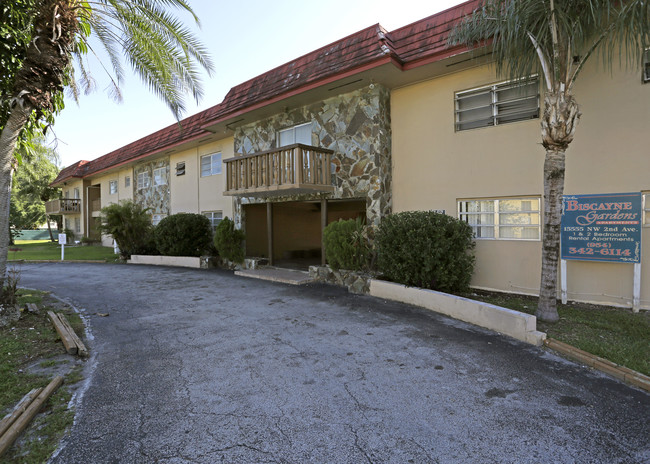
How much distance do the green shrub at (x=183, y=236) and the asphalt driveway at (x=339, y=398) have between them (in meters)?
8.10

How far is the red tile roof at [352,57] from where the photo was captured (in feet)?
26.0

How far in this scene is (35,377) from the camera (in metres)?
3.69

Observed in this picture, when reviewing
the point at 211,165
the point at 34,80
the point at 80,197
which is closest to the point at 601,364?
the point at 34,80

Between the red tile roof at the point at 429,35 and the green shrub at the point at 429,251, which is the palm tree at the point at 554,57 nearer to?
the green shrub at the point at 429,251

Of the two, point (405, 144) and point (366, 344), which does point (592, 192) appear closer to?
point (405, 144)

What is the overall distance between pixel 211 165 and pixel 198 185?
1.22m

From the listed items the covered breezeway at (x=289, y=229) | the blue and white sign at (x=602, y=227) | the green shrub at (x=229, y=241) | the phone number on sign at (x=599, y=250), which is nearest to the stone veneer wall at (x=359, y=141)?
the covered breezeway at (x=289, y=229)

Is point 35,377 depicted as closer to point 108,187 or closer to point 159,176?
point 159,176

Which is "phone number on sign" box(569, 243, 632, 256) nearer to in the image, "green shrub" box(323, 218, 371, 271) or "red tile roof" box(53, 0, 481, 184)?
"green shrub" box(323, 218, 371, 271)

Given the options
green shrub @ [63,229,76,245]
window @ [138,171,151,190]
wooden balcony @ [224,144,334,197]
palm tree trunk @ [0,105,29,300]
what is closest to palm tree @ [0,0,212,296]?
palm tree trunk @ [0,105,29,300]

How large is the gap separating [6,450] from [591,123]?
958 cm

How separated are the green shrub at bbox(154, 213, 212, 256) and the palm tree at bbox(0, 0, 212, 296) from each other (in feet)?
21.0

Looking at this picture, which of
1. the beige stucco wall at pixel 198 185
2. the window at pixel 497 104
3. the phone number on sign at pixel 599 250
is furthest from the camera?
the beige stucco wall at pixel 198 185

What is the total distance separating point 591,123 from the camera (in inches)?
264
